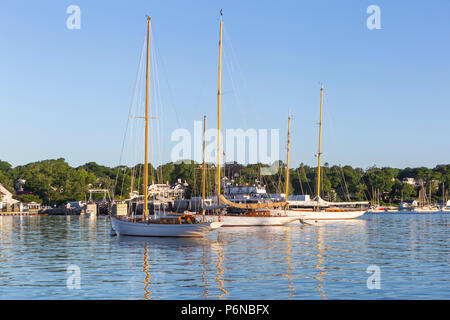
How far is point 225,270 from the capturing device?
3028 cm

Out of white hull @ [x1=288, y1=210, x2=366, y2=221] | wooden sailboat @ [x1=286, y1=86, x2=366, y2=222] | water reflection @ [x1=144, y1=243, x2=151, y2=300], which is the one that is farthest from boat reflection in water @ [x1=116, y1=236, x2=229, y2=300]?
wooden sailboat @ [x1=286, y1=86, x2=366, y2=222]

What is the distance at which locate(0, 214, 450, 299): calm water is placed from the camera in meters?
23.3

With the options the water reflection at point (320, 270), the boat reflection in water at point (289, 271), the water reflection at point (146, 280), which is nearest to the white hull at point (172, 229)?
the boat reflection in water at point (289, 271)

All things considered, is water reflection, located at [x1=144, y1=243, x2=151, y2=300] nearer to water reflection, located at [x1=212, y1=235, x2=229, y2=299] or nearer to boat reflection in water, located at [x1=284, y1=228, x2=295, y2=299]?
water reflection, located at [x1=212, y1=235, x2=229, y2=299]

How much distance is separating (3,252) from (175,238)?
17.1 meters

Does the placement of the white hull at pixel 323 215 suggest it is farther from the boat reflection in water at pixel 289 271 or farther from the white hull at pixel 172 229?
the boat reflection in water at pixel 289 271

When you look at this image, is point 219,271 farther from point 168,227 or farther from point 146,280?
point 168,227

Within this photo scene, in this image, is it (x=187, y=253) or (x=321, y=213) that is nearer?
(x=187, y=253)

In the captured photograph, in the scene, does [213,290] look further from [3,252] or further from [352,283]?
[3,252]

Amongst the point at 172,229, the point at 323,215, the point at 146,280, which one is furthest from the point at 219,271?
the point at 323,215
